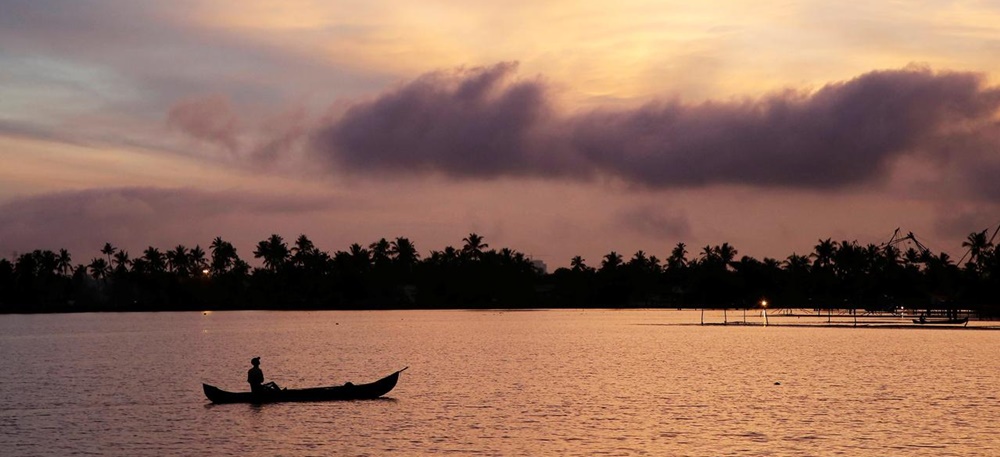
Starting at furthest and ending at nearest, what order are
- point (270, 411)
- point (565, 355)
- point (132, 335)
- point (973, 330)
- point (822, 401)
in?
1. point (132, 335)
2. point (973, 330)
3. point (565, 355)
4. point (822, 401)
5. point (270, 411)

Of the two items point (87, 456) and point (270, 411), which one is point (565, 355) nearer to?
point (270, 411)

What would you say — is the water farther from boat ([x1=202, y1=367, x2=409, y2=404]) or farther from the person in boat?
the person in boat

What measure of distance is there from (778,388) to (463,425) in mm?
30613

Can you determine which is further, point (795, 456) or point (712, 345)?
point (712, 345)

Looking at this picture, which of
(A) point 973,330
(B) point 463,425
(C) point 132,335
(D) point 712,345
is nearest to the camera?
(B) point 463,425

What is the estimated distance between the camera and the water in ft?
165

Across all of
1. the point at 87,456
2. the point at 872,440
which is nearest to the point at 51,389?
the point at 87,456

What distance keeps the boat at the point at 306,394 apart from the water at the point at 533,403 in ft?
2.36

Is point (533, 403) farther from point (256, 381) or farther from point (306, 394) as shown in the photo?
point (256, 381)

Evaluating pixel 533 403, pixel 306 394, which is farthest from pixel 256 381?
pixel 533 403

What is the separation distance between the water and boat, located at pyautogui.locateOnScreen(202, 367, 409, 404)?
72 cm

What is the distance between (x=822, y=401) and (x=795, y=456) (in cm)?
2411

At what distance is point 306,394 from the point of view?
63.5m

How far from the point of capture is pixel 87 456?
47.9m
